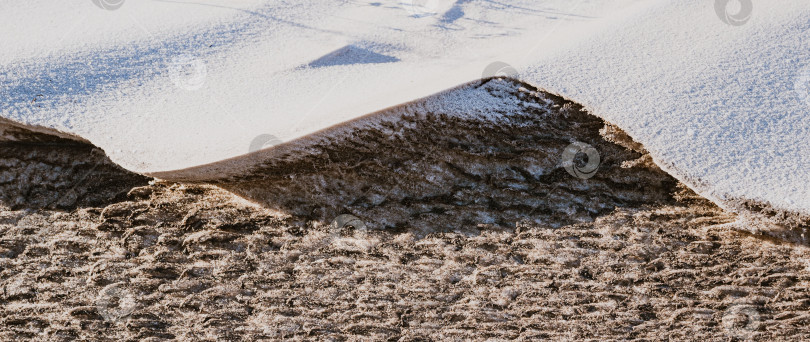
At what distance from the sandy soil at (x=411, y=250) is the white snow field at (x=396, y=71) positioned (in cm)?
10

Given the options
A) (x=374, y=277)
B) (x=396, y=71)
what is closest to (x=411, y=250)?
(x=374, y=277)

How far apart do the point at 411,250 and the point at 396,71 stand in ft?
1.57

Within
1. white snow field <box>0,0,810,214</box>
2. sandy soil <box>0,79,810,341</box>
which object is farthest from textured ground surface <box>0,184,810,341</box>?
white snow field <box>0,0,810,214</box>

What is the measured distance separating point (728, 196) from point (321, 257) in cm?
88

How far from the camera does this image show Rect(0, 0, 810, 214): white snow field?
1214 mm

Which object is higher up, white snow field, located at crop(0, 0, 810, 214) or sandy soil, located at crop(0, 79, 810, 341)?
white snow field, located at crop(0, 0, 810, 214)

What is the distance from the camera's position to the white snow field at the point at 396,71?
1.21 metres

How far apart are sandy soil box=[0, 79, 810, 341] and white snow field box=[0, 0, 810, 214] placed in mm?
97

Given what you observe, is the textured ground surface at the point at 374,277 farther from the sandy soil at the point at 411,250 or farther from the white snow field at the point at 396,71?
the white snow field at the point at 396,71

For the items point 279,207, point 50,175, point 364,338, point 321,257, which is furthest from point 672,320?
point 50,175

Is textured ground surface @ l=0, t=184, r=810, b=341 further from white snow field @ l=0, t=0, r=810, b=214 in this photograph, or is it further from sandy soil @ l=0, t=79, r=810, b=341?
white snow field @ l=0, t=0, r=810, b=214

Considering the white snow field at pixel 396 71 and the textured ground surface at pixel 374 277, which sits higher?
the white snow field at pixel 396 71

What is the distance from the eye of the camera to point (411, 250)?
1.36 metres

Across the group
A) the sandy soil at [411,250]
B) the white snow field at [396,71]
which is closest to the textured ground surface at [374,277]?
the sandy soil at [411,250]
